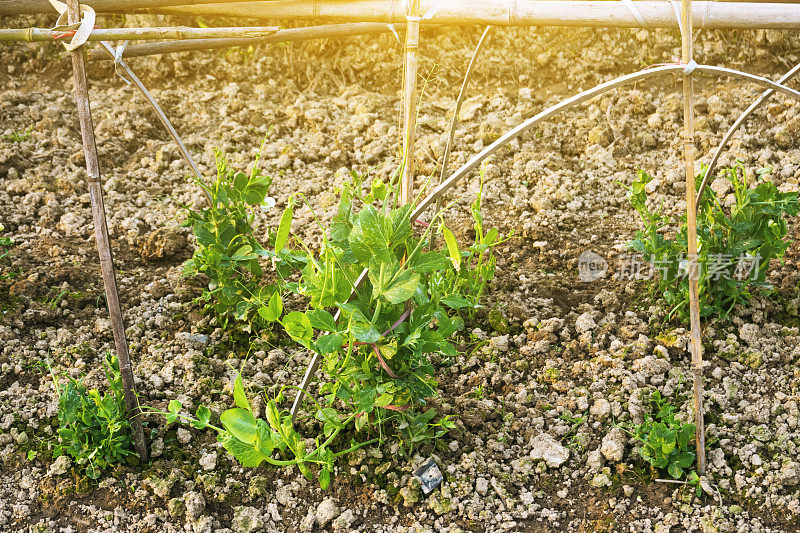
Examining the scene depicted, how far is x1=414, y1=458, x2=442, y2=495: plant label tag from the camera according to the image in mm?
1666

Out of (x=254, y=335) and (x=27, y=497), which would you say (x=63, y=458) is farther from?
(x=254, y=335)

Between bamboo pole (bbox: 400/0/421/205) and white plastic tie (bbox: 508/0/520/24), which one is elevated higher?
white plastic tie (bbox: 508/0/520/24)

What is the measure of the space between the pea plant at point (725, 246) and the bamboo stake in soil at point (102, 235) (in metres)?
1.35

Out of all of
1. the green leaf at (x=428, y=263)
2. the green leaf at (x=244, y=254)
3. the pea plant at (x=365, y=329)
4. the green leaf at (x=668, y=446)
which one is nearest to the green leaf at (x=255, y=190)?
the green leaf at (x=244, y=254)

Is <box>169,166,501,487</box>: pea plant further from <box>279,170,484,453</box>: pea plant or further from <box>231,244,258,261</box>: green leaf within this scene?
<box>231,244,258,261</box>: green leaf

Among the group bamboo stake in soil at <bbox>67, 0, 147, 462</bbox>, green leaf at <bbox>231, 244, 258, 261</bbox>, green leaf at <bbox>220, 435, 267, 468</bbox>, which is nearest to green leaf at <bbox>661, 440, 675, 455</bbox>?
green leaf at <bbox>220, 435, 267, 468</bbox>

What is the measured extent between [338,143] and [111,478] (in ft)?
5.01

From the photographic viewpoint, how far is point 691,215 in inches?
63.2

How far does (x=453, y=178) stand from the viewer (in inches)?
56.8

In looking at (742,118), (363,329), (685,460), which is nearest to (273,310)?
(363,329)

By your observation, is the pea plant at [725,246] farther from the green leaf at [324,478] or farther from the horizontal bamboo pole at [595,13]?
the green leaf at [324,478]

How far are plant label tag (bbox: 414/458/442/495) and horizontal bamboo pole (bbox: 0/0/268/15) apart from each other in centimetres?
134

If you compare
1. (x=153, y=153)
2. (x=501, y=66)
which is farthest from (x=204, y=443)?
(x=501, y=66)

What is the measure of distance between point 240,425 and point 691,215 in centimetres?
107
